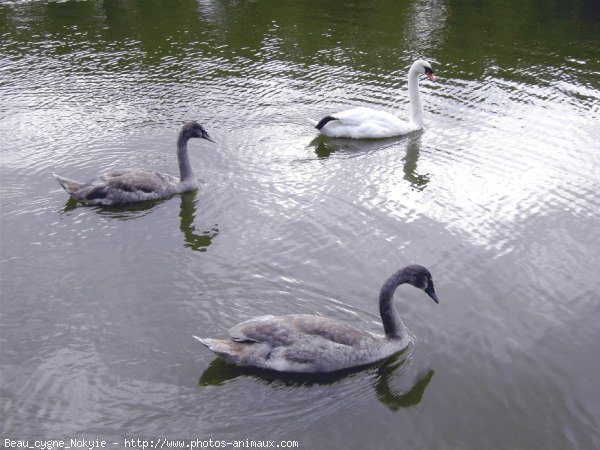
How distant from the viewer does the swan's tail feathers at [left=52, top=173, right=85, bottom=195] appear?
510 inches

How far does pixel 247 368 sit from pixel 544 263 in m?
5.34

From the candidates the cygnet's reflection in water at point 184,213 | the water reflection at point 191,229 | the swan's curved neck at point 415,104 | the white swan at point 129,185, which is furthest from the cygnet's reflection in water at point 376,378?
the swan's curved neck at point 415,104

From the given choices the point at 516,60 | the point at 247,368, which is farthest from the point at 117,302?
the point at 516,60

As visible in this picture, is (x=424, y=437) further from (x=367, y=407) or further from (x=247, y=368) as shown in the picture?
(x=247, y=368)

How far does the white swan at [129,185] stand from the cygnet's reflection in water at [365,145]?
132 inches

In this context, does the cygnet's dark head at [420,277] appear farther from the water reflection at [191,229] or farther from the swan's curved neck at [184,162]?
the swan's curved neck at [184,162]

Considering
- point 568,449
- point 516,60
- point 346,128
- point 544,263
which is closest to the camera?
point 568,449

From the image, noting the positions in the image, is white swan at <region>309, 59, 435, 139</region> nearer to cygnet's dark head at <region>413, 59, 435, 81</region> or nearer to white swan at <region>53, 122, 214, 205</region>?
cygnet's dark head at <region>413, 59, 435, 81</region>

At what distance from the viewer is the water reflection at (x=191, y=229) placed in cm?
1188

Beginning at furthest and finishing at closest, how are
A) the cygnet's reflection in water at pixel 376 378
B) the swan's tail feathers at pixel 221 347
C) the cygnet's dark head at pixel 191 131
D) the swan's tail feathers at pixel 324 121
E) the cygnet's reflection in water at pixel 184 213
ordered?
1. the swan's tail feathers at pixel 324 121
2. the cygnet's dark head at pixel 191 131
3. the cygnet's reflection in water at pixel 184 213
4. the swan's tail feathers at pixel 221 347
5. the cygnet's reflection in water at pixel 376 378

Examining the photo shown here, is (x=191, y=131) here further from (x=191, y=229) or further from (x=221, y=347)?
(x=221, y=347)

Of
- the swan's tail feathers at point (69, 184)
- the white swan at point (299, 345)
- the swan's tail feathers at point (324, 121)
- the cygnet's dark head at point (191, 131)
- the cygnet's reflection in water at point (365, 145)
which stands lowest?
the cygnet's reflection in water at point (365, 145)

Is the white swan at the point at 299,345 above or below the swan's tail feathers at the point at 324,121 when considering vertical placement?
above

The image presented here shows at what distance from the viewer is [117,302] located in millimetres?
10109
